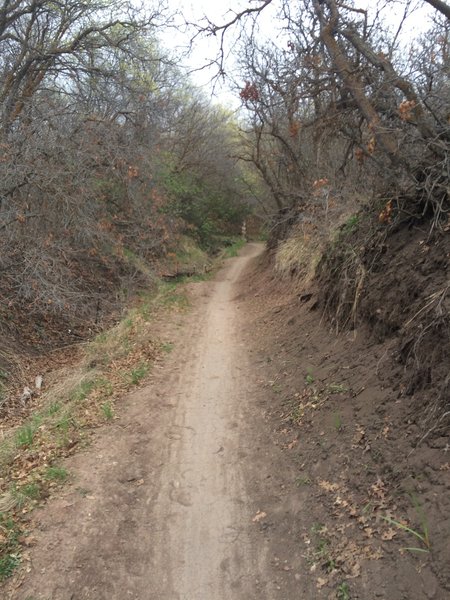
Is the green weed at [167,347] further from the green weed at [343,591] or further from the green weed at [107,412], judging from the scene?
the green weed at [343,591]

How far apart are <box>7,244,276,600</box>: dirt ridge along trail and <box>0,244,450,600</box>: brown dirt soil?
1 centimetres

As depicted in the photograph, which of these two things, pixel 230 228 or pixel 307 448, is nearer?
pixel 307 448

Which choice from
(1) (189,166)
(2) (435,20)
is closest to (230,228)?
Result: (1) (189,166)

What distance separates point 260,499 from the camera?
471cm

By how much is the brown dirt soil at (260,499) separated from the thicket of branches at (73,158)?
4719mm

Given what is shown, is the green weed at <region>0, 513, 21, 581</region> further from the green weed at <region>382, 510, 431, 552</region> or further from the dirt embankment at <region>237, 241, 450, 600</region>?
the green weed at <region>382, 510, 431, 552</region>

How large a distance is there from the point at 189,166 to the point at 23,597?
26358mm

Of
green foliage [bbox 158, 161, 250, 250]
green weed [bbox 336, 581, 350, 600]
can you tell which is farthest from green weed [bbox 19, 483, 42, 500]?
green foliage [bbox 158, 161, 250, 250]

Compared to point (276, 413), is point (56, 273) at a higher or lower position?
higher

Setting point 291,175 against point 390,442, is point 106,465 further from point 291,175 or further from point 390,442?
point 291,175

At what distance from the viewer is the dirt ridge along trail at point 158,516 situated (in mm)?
3766

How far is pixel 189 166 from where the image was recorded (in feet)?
91.9

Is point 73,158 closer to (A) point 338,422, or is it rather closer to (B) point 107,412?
(B) point 107,412

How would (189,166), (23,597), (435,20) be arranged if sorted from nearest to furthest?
(23,597) → (435,20) → (189,166)
